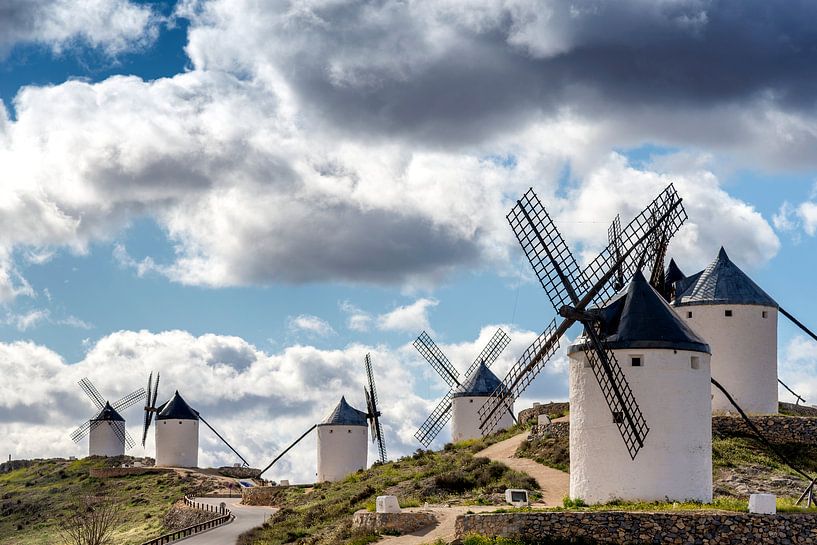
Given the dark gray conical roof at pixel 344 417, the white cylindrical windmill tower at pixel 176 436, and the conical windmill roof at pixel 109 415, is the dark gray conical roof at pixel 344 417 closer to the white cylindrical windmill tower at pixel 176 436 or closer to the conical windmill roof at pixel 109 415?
the white cylindrical windmill tower at pixel 176 436

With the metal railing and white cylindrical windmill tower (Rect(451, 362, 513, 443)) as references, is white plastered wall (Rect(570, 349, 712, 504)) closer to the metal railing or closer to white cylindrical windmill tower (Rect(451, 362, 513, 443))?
the metal railing

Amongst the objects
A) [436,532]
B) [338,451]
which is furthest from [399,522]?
[338,451]

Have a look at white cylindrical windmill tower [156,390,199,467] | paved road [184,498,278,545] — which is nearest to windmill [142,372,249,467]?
white cylindrical windmill tower [156,390,199,467]

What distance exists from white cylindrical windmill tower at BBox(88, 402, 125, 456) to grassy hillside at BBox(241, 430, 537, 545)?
42.6 meters

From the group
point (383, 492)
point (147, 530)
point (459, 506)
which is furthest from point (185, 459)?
point (459, 506)

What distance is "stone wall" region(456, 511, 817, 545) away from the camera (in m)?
25.0

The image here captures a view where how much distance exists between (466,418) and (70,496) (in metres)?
26.2

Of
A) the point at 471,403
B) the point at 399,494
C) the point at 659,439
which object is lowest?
the point at 399,494

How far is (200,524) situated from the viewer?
134 ft

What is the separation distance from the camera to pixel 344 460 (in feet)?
191

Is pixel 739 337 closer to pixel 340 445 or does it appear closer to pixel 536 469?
pixel 536 469

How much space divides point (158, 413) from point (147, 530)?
2681cm

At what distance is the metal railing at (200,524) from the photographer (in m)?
37.7

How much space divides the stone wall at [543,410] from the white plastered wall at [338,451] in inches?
493
